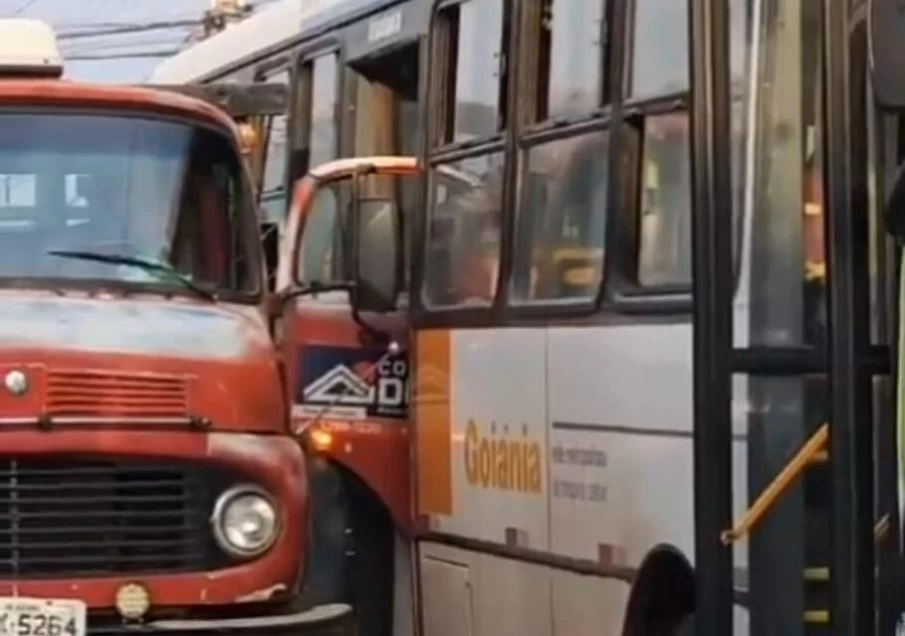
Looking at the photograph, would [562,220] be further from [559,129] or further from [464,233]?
[464,233]

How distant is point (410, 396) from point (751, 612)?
4551 mm

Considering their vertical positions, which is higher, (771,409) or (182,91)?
(182,91)

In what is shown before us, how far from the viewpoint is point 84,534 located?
7.53m

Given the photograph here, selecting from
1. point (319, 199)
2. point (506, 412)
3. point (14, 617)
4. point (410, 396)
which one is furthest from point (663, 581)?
point (319, 199)

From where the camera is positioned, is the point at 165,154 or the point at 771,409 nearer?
the point at 771,409

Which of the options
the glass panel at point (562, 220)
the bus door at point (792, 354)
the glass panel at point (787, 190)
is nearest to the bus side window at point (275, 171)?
the glass panel at point (562, 220)

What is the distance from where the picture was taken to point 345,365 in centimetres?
1051

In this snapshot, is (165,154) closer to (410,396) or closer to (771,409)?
(410,396)

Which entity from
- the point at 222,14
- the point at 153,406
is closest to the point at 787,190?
the point at 153,406

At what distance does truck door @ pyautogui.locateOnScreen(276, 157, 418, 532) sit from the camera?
10.4m

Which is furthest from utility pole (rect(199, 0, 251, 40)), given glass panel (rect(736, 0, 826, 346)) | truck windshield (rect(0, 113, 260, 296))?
glass panel (rect(736, 0, 826, 346))

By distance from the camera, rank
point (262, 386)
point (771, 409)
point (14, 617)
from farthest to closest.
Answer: point (262, 386) → point (14, 617) → point (771, 409)

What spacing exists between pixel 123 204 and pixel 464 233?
1.67m

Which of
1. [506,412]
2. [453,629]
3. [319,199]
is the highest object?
[319,199]
